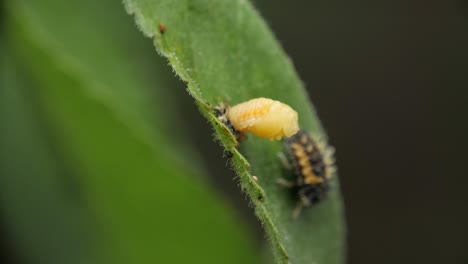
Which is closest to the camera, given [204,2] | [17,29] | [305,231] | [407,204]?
[204,2]

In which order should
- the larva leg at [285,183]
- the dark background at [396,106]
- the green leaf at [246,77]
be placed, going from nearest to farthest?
the green leaf at [246,77], the larva leg at [285,183], the dark background at [396,106]

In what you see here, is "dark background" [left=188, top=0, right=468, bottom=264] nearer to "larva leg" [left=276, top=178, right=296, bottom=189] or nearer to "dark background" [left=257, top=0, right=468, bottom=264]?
"dark background" [left=257, top=0, right=468, bottom=264]

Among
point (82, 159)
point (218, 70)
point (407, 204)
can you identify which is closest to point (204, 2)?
point (218, 70)

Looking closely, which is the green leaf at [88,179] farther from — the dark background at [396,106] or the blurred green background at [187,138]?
the dark background at [396,106]

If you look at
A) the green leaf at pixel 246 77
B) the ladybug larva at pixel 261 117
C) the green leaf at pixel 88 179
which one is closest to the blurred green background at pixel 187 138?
the green leaf at pixel 88 179

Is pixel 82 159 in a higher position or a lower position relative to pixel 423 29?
lower

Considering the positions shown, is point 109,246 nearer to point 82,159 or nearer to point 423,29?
point 82,159

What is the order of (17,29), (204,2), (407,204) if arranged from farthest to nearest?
(407,204), (17,29), (204,2)

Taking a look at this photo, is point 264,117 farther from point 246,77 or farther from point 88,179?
point 88,179
